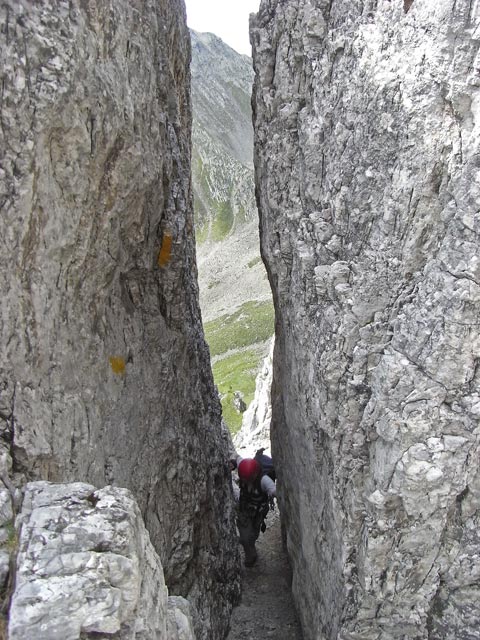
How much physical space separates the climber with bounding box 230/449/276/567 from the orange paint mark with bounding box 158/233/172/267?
9.50 m

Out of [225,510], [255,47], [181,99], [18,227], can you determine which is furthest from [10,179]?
[225,510]

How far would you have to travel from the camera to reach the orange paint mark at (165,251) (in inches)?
657

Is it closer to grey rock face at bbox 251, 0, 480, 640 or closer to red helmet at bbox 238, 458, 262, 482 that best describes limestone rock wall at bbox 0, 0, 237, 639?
red helmet at bbox 238, 458, 262, 482

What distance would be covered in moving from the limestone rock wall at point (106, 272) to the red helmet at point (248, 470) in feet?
7.41

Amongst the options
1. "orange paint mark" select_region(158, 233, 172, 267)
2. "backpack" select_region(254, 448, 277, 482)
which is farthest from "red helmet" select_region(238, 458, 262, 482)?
"orange paint mark" select_region(158, 233, 172, 267)

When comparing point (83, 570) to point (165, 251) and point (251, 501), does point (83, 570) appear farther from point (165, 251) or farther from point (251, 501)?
point (251, 501)

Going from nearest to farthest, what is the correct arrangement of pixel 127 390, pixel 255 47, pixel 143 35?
pixel 143 35
pixel 127 390
pixel 255 47

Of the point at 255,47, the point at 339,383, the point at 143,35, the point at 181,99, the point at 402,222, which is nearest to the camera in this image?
the point at 402,222

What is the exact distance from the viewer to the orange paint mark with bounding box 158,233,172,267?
16688 millimetres

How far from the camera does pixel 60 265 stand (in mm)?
12289

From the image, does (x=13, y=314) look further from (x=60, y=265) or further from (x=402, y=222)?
(x=402, y=222)

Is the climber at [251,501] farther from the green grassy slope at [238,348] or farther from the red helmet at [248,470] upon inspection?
the green grassy slope at [238,348]

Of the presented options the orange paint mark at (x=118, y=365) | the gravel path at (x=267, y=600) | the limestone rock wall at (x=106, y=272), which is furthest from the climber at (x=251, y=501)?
the orange paint mark at (x=118, y=365)

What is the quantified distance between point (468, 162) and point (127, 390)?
1029 cm
